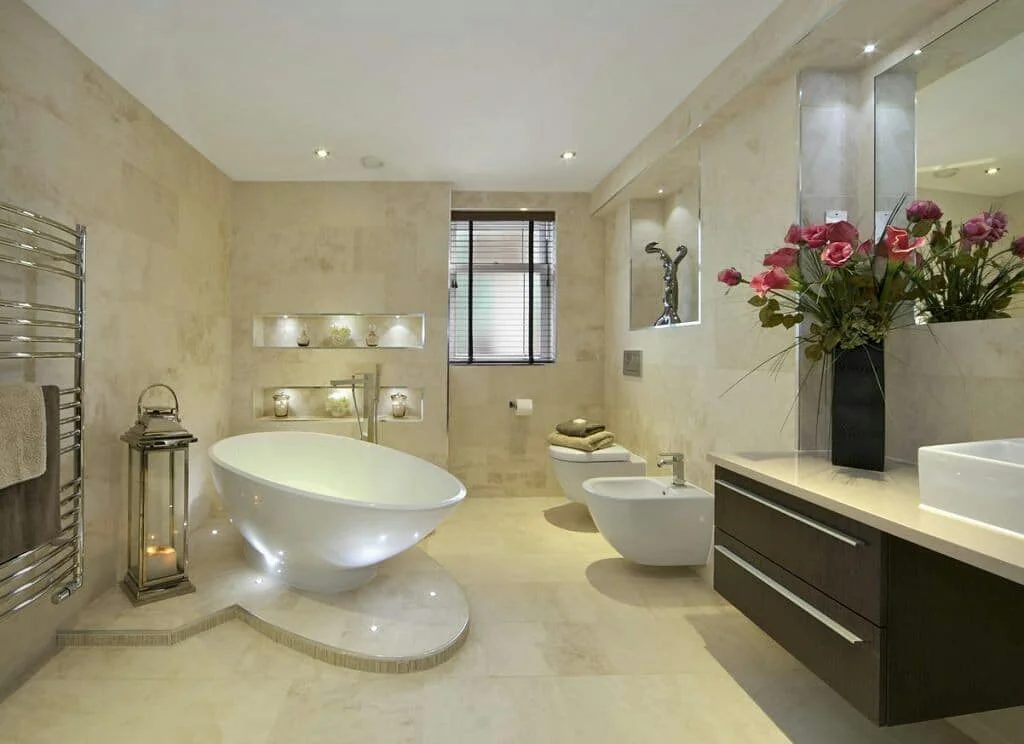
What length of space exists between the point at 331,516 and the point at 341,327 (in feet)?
6.89

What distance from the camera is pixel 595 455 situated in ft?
10.8

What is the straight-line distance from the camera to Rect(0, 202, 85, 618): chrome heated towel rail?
1.84 m

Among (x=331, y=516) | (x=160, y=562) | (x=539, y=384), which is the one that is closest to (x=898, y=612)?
(x=331, y=516)

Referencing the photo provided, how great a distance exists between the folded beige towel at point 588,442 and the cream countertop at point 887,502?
1.53 m

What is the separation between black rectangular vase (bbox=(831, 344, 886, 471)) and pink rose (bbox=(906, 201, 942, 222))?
386mm

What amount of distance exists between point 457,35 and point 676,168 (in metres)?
1.49

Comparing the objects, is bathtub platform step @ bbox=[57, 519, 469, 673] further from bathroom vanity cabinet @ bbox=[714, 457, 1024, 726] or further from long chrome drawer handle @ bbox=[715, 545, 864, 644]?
bathroom vanity cabinet @ bbox=[714, 457, 1024, 726]

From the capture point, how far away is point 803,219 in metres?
1.98

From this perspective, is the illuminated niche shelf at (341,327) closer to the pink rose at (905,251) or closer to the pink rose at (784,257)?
the pink rose at (784,257)

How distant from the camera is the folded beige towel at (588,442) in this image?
3.34 meters

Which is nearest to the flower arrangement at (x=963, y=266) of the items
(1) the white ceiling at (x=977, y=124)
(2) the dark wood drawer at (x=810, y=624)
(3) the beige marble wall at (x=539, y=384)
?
(1) the white ceiling at (x=977, y=124)

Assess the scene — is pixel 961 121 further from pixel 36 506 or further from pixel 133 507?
pixel 133 507

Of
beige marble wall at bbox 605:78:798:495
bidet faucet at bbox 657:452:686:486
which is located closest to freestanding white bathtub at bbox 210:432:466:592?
bidet faucet at bbox 657:452:686:486

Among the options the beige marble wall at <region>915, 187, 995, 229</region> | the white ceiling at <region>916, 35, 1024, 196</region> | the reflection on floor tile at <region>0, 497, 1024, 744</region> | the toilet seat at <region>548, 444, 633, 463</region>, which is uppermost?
the white ceiling at <region>916, 35, 1024, 196</region>
